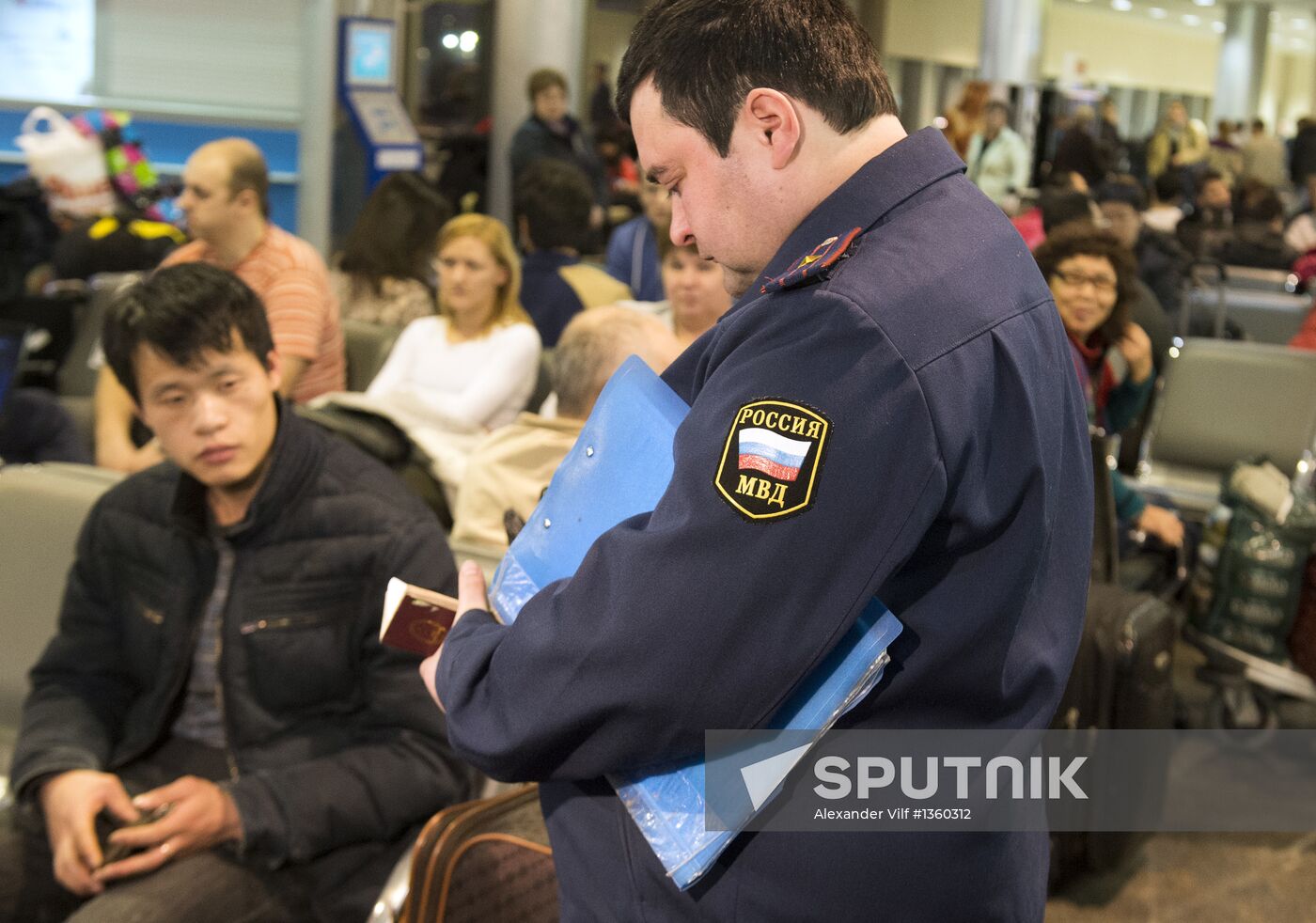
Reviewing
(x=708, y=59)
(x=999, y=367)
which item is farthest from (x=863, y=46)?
(x=999, y=367)

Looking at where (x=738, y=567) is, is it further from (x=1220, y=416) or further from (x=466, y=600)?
(x=1220, y=416)

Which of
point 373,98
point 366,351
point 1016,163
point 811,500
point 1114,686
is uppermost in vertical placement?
point 373,98

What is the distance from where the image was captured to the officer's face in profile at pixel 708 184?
3.61 ft

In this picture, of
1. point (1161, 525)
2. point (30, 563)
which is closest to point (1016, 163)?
point (1161, 525)

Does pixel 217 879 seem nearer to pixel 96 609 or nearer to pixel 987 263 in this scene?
pixel 96 609

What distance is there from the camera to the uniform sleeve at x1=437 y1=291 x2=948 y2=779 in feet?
3.23

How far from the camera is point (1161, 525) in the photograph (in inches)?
157

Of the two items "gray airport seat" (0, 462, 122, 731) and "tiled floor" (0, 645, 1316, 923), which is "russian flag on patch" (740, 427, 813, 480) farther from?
"tiled floor" (0, 645, 1316, 923)

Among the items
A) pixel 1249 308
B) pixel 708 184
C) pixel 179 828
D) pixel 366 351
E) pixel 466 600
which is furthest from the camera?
pixel 1249 308

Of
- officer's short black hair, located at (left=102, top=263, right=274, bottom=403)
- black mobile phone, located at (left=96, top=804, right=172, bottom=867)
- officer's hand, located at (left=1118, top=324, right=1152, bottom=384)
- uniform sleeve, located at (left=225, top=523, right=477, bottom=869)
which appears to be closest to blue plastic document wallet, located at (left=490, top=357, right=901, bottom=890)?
uniform sleeve, located at (left=225, top=523, right=477, bottom=869)

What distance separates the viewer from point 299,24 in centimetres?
830

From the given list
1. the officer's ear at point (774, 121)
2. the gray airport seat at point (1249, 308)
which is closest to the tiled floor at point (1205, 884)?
the officer's ear at point (774, 121)

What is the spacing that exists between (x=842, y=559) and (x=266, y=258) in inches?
148

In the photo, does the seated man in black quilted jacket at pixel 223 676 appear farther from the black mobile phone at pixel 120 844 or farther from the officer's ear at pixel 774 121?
the officer's ear at pixel 774 121
